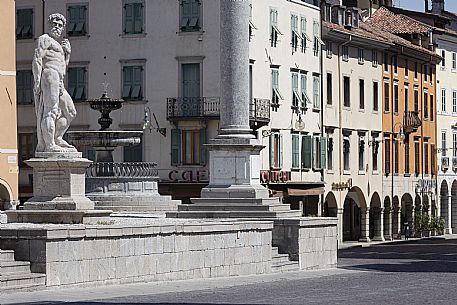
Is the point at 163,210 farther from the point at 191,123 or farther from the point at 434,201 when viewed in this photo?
the point at 434,201

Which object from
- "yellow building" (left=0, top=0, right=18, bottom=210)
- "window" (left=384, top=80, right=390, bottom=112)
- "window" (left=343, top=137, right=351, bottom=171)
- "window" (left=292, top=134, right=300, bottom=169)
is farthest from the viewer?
"window" (left=384, top=80, right=390, bottom=112)

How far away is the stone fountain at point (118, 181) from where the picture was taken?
45.5 metres

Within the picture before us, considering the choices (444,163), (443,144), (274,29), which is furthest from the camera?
(444,163)

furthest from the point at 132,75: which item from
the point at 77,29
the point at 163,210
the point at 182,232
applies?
the point at 182,232

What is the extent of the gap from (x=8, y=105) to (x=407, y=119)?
107ft

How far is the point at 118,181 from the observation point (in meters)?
46.8

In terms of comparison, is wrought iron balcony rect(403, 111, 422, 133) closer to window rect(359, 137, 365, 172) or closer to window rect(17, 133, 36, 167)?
window rect(359, 137, 365, 172)

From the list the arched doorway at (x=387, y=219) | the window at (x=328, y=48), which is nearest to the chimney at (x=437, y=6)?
the arched doorway at (x=387, y=219)

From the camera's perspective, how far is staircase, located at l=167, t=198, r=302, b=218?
36.4m

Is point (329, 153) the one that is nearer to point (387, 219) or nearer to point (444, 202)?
point (387, 219)

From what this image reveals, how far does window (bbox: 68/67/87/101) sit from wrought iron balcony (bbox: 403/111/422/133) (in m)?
26.6

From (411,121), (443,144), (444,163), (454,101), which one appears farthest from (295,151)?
(454,101)

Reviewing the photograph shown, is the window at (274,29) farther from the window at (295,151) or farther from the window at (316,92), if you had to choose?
the window at (316,92)

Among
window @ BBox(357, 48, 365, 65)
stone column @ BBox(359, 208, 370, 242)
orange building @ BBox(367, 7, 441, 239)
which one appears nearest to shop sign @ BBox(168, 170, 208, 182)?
stone column @ BBox(359, 208, 370, 242)
